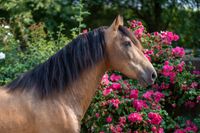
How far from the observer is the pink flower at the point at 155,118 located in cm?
414

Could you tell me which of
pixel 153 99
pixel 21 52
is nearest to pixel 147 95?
pixel 153 99

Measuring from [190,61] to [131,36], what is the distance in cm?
203

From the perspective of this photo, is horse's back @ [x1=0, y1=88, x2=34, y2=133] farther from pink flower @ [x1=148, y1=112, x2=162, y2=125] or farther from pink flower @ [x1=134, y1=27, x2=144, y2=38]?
pink flower @ [x1=134, y1=27, x2=144, y2=38]

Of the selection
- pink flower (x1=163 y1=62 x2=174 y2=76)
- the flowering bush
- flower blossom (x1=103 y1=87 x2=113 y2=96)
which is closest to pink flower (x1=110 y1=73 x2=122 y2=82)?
the flowering bush

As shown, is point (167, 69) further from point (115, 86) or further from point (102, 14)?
point (102, 14)

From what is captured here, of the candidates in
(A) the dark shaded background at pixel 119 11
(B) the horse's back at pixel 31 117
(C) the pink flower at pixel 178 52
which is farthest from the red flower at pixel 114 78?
(A) the dark shaded background at pixel 119 11

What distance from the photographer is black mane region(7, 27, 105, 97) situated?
3020 mm

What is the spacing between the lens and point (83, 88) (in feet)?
10.3

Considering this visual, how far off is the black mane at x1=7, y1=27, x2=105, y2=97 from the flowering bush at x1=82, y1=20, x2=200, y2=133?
1154 mm

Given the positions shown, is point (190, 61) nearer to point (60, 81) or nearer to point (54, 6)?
point (60, 81)

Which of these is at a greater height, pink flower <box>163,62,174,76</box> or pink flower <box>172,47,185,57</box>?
pink flower <box>172,47,185,57</box>

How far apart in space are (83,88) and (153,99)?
1.53 meters

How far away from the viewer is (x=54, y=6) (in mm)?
9883

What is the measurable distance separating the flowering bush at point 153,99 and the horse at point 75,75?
3.53 ft
